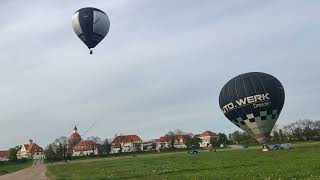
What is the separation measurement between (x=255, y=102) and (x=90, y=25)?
23.3 metres

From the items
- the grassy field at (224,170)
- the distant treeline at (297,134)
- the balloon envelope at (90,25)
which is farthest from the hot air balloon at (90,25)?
the distant treeline at (297,134)

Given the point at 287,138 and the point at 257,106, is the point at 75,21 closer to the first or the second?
the point at 257,106

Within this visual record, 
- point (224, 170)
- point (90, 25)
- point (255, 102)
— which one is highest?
point (90, 25)

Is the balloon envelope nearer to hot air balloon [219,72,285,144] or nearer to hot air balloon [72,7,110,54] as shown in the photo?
hot air balloon [72,7,110,54]

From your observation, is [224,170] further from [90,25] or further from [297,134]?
[297,134]

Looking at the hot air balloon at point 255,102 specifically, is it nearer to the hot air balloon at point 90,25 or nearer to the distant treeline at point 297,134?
the hot air balloon at point 90,25

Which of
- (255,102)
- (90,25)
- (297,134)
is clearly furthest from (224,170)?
(297,134)

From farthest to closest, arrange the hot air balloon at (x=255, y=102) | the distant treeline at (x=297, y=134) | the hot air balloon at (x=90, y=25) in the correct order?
the distant treeline at (x=297, y=134) → the hot air balloon at (x=255, y=102) → the hot air balloon at (x=90, y=25)

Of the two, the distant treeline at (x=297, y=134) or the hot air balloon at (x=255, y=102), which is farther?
the distant treeline at (x=297, y=134)

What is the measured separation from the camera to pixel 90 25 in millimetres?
54062

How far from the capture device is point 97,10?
5541 centimetres

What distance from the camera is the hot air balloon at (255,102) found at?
201 ft

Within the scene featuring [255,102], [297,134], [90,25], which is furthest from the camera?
[297,134]

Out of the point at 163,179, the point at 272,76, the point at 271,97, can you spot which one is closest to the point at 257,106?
the point at 271,97
